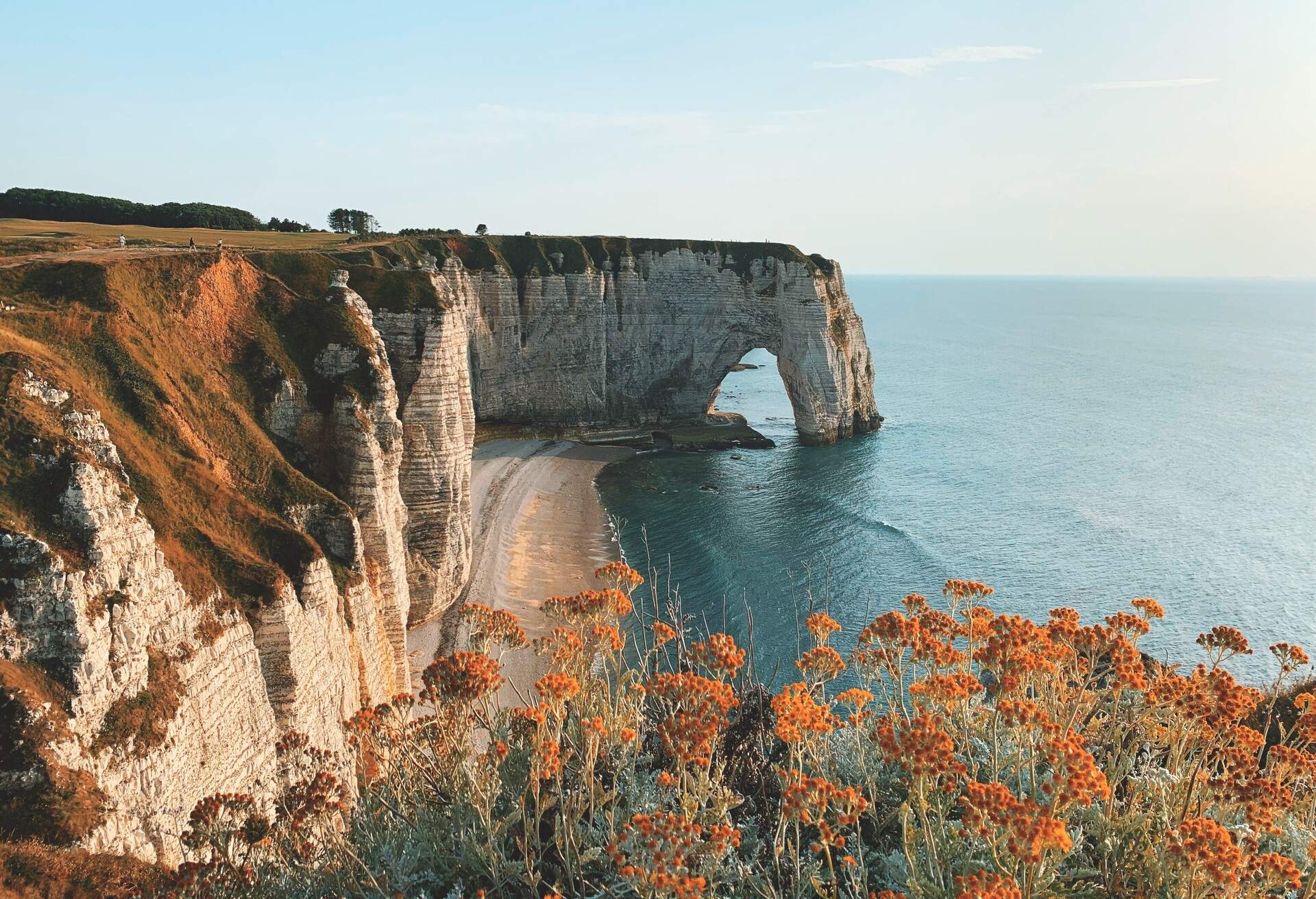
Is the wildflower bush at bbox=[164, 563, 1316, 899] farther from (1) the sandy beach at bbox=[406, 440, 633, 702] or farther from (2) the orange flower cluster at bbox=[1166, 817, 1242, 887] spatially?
(1) the sandy beach at bbox=[406, 440, 633, 702]

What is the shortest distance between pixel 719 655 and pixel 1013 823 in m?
3.93

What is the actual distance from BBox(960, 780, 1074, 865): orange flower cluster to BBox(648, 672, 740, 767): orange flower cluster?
8.52ft

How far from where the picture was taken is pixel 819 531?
55.1 metres

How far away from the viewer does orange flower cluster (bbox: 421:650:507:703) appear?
950 cm

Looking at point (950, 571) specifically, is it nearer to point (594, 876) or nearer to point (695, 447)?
point (695, 447)

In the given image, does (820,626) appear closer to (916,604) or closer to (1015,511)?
(916,604)

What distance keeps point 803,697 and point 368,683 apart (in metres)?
20.7

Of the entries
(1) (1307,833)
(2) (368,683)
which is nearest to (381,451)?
(2) (368,683)

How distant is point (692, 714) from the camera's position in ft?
28.2

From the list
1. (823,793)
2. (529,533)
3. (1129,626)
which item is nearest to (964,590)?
(1129,626)

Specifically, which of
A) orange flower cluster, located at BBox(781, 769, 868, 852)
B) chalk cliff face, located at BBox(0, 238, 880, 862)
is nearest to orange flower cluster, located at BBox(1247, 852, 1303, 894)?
orange flower cluster, located at BBox(781, 769, 868, 852)

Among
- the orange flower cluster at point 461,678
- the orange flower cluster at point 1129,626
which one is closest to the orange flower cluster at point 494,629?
the orange flower cluster at point 461,678

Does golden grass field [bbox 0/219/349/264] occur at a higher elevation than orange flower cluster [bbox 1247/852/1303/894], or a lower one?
higher

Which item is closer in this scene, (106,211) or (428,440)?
(428,440)
